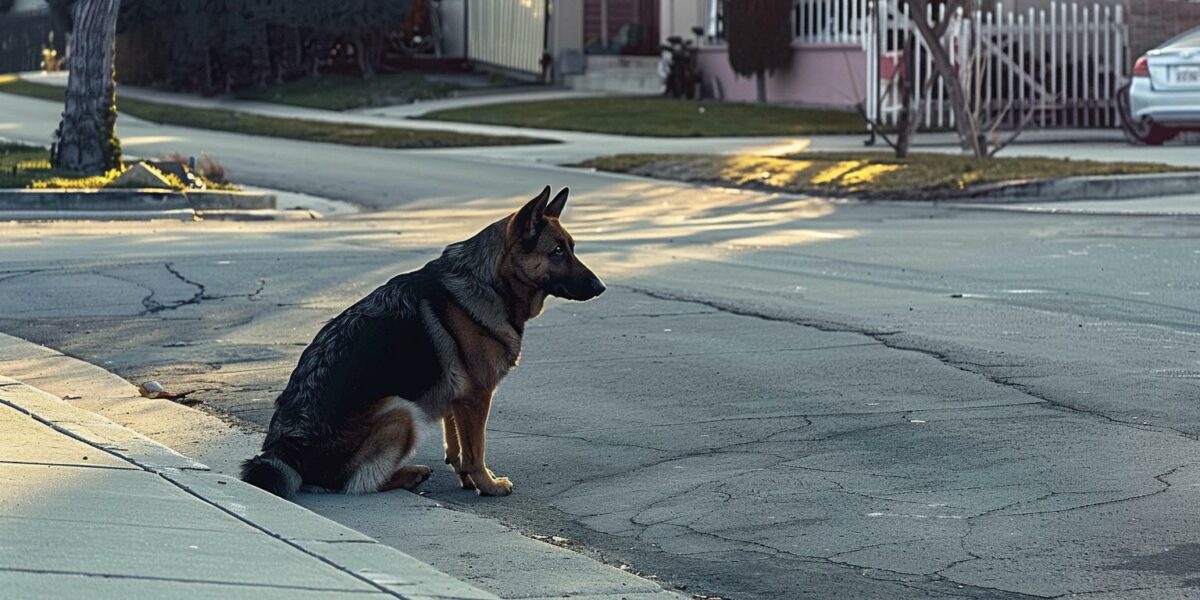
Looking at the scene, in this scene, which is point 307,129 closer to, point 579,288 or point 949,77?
point 949,77

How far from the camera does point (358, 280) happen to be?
1263cm

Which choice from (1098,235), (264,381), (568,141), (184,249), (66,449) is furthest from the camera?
(568,141)

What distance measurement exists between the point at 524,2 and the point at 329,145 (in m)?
13.8

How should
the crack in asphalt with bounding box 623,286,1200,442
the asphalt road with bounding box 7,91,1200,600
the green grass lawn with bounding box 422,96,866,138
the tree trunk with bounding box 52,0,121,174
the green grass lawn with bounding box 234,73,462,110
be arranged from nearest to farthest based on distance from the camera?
the asphalt road with bounding box 7,91,1200,600
the crack in asphalt with bounding box 623,286,1200,442
the tree trunk with bounding box 52,0,121,174
the green grass lawn with bounding box 422,96,866,138
the green grass lawn with bounding box 234,73,462,110

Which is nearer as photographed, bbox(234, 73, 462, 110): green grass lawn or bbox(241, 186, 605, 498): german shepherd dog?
bbox(241, 186, 605, 498): german shepherd dog

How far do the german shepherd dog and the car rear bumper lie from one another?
1952 centimetres

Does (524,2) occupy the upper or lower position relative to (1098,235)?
upper

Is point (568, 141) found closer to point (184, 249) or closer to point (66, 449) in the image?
point (184, 249)

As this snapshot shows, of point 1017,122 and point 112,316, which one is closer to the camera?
point 112,316

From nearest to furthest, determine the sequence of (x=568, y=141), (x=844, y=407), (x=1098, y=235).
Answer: (x=844, y=407) → (x=1098, y=235) → (x=568, y=141)

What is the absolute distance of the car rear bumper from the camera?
24672mm

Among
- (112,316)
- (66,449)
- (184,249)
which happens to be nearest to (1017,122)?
(184,249)

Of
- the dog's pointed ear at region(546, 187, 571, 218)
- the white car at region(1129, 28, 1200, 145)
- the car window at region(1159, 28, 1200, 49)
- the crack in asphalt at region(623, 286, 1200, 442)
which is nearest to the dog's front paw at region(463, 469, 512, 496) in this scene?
the dog's pointed ear at region(546, 187, 571, 218)

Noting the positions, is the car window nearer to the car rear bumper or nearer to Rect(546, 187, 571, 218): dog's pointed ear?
the car rear bumper
